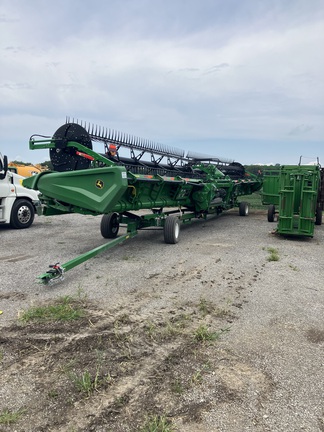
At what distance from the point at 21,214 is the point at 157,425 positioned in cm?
883

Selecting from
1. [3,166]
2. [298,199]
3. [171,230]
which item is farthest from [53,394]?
[3,166]

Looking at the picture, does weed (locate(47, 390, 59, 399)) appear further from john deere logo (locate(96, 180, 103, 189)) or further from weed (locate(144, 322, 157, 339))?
john deere logo (locate(96, 180, 103, 189))

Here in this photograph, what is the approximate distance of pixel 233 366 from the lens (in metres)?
2.97

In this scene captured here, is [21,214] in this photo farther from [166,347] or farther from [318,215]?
[318,215]

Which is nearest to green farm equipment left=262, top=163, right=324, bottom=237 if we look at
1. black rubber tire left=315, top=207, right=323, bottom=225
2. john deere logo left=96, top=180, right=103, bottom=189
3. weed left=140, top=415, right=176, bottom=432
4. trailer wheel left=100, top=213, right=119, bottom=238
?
black rubber tire left=315, top=207, right=323, bottom=225

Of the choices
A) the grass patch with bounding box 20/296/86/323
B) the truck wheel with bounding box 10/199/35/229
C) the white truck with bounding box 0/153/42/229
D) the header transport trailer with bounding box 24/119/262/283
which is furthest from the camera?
the truck wheel with bounding box 10/199/35/229

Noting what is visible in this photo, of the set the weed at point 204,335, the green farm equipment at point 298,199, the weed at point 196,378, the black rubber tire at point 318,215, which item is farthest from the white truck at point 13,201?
the black rubber tire at point 318,215

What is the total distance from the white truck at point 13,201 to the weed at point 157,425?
840 centimetres

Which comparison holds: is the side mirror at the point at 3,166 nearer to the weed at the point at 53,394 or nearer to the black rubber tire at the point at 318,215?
the weed at the point at 53,394

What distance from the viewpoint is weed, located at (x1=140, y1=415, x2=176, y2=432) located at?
2.20 m

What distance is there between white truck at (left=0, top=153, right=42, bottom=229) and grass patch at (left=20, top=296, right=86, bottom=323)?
6.25m

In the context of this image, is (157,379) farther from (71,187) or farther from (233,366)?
(71,187)

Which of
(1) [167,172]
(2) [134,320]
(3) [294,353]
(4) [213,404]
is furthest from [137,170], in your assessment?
(4) [213,404]

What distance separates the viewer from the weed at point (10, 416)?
2279 millimetres
